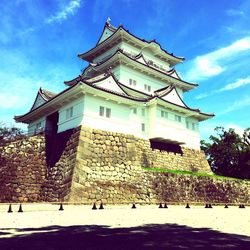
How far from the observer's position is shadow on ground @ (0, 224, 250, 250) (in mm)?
5125

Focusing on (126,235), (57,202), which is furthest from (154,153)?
(126,235)

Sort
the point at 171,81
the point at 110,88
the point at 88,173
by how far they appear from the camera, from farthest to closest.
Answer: the point at 171,81 < the point at 110,88 < the point at 88,173

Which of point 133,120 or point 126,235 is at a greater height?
point 133,120

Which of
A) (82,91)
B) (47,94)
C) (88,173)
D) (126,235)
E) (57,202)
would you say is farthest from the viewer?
(47,94)

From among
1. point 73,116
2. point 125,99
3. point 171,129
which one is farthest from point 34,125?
point 171,129

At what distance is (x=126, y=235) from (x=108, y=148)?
13.2 m

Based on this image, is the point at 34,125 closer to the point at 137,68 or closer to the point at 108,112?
the point at 108,112

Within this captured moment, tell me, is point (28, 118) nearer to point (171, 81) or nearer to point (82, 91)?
point (82, 91)

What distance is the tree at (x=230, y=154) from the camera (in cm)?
3656

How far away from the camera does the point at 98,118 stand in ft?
64.5

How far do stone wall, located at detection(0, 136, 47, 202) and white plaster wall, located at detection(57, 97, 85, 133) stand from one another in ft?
7.53

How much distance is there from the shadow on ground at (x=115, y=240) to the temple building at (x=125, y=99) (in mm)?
12611

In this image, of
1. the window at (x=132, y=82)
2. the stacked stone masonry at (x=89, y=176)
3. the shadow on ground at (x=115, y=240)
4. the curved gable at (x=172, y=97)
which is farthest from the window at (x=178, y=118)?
the shadow on ground at (x=115, y=240)

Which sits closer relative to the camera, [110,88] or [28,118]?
[110,88]
